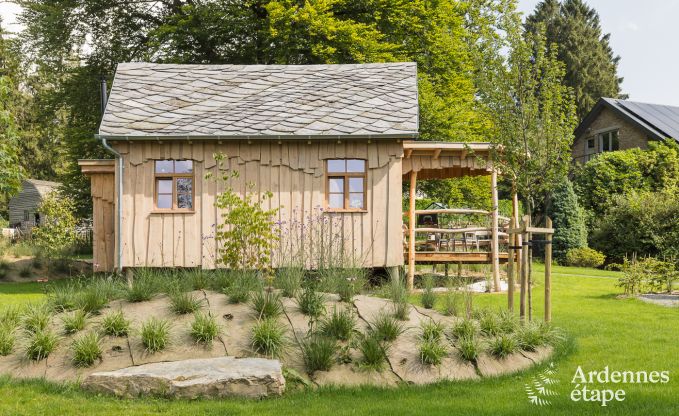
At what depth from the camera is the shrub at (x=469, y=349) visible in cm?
750

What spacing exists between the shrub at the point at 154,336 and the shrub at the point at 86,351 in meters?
0.51

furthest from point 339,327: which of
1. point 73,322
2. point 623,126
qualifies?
point 623,126

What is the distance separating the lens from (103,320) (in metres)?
8.01

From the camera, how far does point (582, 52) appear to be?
4444cm

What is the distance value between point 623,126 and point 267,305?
1008 inches

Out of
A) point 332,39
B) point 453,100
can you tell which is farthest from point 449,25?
point 332,39

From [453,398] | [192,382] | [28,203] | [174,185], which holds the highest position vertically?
[28,203]

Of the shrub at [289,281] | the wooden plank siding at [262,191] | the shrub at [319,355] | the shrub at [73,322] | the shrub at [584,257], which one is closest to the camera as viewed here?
the shrub at [319,355]

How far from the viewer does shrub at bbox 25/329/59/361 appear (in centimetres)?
751

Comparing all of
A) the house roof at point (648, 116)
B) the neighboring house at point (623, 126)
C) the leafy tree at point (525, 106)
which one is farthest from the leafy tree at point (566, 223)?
the leafy tree at point (525, 106)

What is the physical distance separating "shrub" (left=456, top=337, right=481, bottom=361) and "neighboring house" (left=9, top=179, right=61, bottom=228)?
4049 centimetres

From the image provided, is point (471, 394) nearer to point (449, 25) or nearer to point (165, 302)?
point (165, 302)

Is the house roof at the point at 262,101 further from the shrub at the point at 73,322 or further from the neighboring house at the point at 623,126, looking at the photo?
the neighboring house at the point at 623,126

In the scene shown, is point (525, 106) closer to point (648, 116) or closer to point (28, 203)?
point (648, 116)
